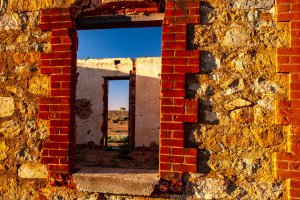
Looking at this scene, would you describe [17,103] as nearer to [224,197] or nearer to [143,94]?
[224,197]

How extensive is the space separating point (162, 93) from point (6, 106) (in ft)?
6.45

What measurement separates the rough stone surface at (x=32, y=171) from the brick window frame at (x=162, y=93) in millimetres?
95

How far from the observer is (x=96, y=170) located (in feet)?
11.5

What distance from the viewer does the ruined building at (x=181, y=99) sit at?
2980 mm

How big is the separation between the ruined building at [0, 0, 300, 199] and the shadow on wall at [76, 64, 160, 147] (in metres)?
7.65

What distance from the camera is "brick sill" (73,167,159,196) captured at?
123 inches

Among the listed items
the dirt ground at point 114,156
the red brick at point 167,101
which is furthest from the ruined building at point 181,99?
the dirt ground at point 114,156

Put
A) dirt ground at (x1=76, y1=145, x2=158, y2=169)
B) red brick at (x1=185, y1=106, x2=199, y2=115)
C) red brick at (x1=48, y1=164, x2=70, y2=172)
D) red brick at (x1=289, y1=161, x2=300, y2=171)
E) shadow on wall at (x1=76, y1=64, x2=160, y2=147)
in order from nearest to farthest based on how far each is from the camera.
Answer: red brick at (x1=289, y1=161, x2=300, y2=171) < red brick at (x1=185, y1=106, x2=199, y2=115) < red brick at (x1=48, y1=164, x2=70, y2=172) < dirt ground at (x1=76, y1=145, x2=158, y2=169) < shadow on wall at (x1=76, y1=64, x2=160, y2=147)

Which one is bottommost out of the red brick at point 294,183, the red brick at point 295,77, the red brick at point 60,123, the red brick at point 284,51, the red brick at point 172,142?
the red brick at point 294,183

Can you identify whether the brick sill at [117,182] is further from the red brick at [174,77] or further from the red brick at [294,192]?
the red brick at [294,192]

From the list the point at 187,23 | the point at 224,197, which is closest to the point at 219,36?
the point at 187,23

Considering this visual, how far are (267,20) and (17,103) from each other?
3.03 m

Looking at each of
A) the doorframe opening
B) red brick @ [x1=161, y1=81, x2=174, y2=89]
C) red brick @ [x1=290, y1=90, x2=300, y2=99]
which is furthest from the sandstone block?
the doorframe opening

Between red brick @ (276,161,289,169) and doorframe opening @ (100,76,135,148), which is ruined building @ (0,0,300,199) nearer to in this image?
red brick @ (276,161,289,169)
